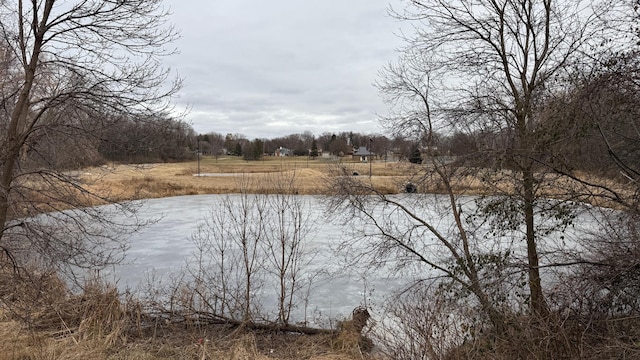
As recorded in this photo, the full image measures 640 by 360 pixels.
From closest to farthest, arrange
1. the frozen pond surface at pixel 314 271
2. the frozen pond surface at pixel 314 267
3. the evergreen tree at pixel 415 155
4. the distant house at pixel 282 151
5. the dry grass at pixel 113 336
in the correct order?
1. the dry grass at pixel 113 336
2. the evergreen tree at pixel 415 155
3. the frozen pond surface at pixel 314 271
4. the frozen pond surface at pixel 314 267
5. the distant house at pixel 282 151

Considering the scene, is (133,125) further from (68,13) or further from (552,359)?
(552,359)

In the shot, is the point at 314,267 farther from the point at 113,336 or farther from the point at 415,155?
the point at 113,336

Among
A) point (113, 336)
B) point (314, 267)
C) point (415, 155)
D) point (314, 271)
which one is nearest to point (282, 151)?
point (314, 267)

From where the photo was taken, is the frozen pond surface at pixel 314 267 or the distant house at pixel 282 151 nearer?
the frozen pond surface at pixel 314 267

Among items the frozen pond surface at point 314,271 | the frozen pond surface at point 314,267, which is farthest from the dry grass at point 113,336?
the frozen pond surface at point 314,267

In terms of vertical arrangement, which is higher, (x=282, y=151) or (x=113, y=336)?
(x=282, y=151)

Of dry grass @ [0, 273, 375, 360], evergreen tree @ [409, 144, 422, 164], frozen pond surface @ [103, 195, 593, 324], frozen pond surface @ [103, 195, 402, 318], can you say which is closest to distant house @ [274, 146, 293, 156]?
frozen pond surface @ [103, 195, 402, 318]

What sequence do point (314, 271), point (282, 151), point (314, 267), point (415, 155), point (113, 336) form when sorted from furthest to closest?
point (282, 151), point (314, 267), point (314, 271), point (415, 155), point (113, 336)

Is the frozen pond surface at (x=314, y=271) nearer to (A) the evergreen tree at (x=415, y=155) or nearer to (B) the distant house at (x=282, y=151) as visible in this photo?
(A) the evergreen tree at (x=415, y=155)

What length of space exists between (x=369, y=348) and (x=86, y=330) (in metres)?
4.36

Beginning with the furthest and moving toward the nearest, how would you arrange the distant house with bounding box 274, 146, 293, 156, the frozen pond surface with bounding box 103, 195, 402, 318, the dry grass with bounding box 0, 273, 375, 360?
1. the distant house with bounding box 274, 146, 293, 156
2. the frozen pond surface with bounding box 103, 195, 402, 318
3. the dry grass with bounding box 0, 273, 375, 360

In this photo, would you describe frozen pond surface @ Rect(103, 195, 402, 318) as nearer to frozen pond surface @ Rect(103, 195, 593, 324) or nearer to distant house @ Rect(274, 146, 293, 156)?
frozen pond surface @ Rect(103, 195, 593, 324)

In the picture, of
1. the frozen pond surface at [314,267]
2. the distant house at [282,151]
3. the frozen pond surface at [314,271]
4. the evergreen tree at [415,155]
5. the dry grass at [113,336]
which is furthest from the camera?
the distant house at [282,151]

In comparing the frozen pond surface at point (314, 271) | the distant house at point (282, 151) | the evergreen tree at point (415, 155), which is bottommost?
the frozen pond surface at point (314, 271)
